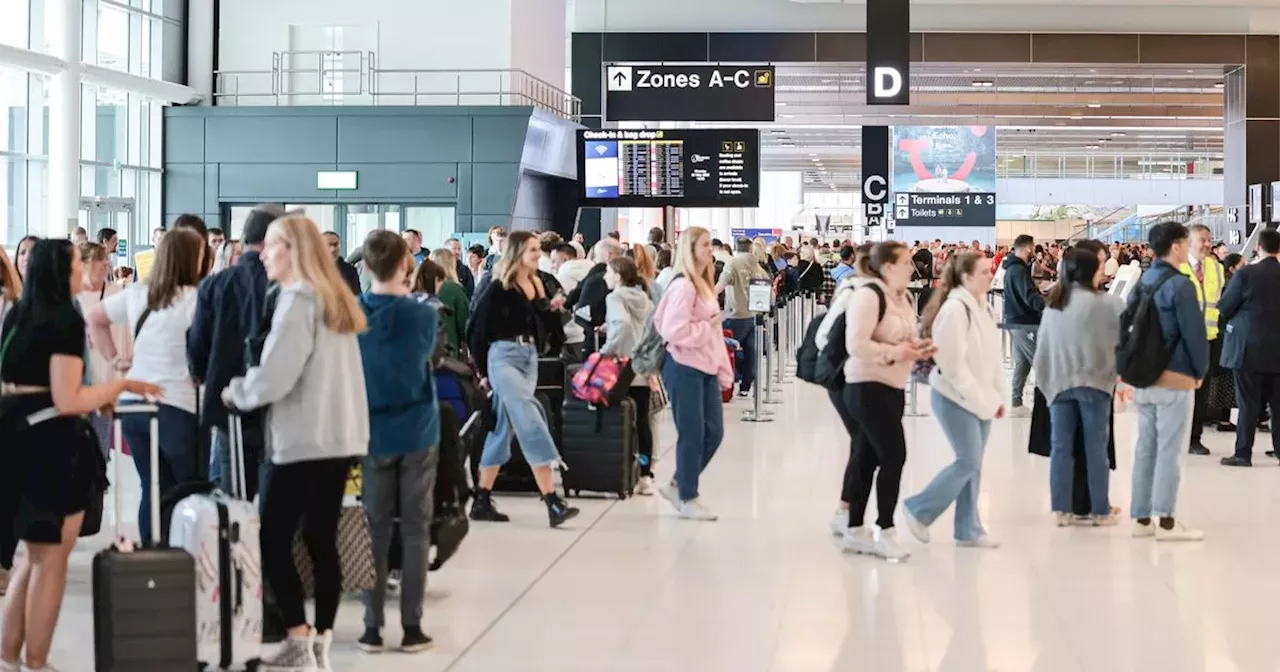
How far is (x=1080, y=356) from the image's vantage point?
9.06 meters

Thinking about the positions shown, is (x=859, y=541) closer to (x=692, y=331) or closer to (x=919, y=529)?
(x=919, y=529)

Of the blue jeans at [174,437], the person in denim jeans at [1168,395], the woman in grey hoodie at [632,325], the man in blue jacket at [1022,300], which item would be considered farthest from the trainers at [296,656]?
the man in blue jacket at [1022,300]

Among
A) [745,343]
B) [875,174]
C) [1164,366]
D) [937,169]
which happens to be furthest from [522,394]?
[937,169]

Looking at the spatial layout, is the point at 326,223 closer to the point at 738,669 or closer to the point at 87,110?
the point at 87,110

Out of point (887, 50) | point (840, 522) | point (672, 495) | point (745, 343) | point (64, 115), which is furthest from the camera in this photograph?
point (64, 115)

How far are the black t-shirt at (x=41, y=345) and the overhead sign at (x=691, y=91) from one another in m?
17.1

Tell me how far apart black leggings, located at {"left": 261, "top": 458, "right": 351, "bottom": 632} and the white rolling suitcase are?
127 mm

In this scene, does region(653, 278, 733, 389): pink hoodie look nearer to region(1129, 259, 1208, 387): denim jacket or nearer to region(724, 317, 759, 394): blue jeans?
region(1129, 259, 1208, 387): denim jacket

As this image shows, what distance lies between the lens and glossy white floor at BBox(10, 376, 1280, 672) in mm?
6246

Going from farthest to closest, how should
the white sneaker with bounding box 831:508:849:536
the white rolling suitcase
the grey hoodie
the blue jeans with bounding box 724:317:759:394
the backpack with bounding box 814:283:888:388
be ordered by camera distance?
the blue jeans with bounding box 724:317:759:394
the white sneaker with bounding box 831:508:849:536
the backpack with bounding box 814:283:888:388
the white rolling suitcase
the grey hoodie

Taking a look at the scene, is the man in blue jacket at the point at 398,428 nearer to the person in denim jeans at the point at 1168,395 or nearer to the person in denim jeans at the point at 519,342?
the person in denim jeans at the point at 519,342

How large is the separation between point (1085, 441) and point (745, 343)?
328 inches

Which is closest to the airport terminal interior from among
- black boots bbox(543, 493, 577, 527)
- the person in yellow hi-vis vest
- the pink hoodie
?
black boots bbox(543, 493, 577, 527)

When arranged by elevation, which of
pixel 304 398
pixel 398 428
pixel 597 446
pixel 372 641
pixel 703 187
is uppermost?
pixel 703 187
